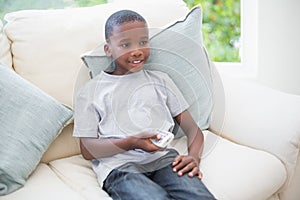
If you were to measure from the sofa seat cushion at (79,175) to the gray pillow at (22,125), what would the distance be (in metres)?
0.10

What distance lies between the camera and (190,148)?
56.5 inches

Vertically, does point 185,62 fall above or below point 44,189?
above

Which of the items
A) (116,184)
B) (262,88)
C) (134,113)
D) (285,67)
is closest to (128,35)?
(134,113)

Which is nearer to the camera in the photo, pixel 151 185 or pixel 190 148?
pixel 151 185

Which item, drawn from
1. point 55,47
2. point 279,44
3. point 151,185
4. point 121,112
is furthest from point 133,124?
point 279,44

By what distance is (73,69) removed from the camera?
5.31ft

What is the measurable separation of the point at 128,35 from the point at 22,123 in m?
0.46

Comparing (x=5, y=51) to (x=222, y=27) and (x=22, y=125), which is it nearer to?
(x=22, y=125)

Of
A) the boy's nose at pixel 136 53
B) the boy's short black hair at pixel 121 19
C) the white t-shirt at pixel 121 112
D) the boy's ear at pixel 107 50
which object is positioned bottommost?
the white t-shirt at pixel 121 112

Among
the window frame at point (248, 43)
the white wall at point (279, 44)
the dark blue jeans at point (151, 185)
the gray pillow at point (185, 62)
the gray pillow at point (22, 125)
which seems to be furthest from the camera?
the window frame at point (248, 43)

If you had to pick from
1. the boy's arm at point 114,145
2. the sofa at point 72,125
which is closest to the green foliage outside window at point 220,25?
the sofa at point 72,125

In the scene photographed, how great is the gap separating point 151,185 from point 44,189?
343 mm

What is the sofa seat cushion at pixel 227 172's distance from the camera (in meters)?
1.31

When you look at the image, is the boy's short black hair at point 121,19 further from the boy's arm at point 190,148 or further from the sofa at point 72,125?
the boy's arm at point 190,148
